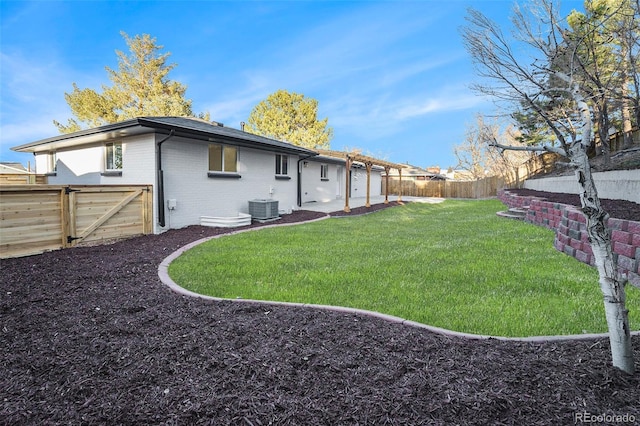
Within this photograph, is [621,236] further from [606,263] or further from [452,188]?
[452,188]

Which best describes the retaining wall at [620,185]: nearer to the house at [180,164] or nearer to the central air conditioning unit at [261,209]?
the central air conditioning unit at [261,209]

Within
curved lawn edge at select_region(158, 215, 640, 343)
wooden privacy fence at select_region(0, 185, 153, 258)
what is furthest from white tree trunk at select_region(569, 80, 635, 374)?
wooden privacy fence at select_region(0, 185, 153, 258)

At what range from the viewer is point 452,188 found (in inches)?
1180

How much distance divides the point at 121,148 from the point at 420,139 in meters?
16.6

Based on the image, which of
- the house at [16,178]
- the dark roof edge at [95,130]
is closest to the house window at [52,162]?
the house at [16,178]

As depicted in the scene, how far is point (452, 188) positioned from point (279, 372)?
→ 3064 centimetres

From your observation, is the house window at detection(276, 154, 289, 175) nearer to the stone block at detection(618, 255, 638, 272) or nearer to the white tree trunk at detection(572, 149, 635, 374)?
the stone block at detection(618, 255, 638, 272)

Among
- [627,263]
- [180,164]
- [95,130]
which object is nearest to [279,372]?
[627,263]

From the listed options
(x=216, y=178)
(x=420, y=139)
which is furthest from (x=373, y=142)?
(x=216, y=178)

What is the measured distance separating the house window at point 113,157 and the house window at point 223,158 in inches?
109

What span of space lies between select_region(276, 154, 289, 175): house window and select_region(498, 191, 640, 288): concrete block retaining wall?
913 centimetres

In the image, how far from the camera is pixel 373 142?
143 feet

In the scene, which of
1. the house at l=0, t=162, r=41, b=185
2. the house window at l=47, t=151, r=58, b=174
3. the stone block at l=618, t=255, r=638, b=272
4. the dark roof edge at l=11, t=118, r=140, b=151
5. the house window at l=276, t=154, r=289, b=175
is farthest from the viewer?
the house at l=0, t=162, r=41, b=185

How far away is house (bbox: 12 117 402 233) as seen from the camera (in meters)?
8.79
